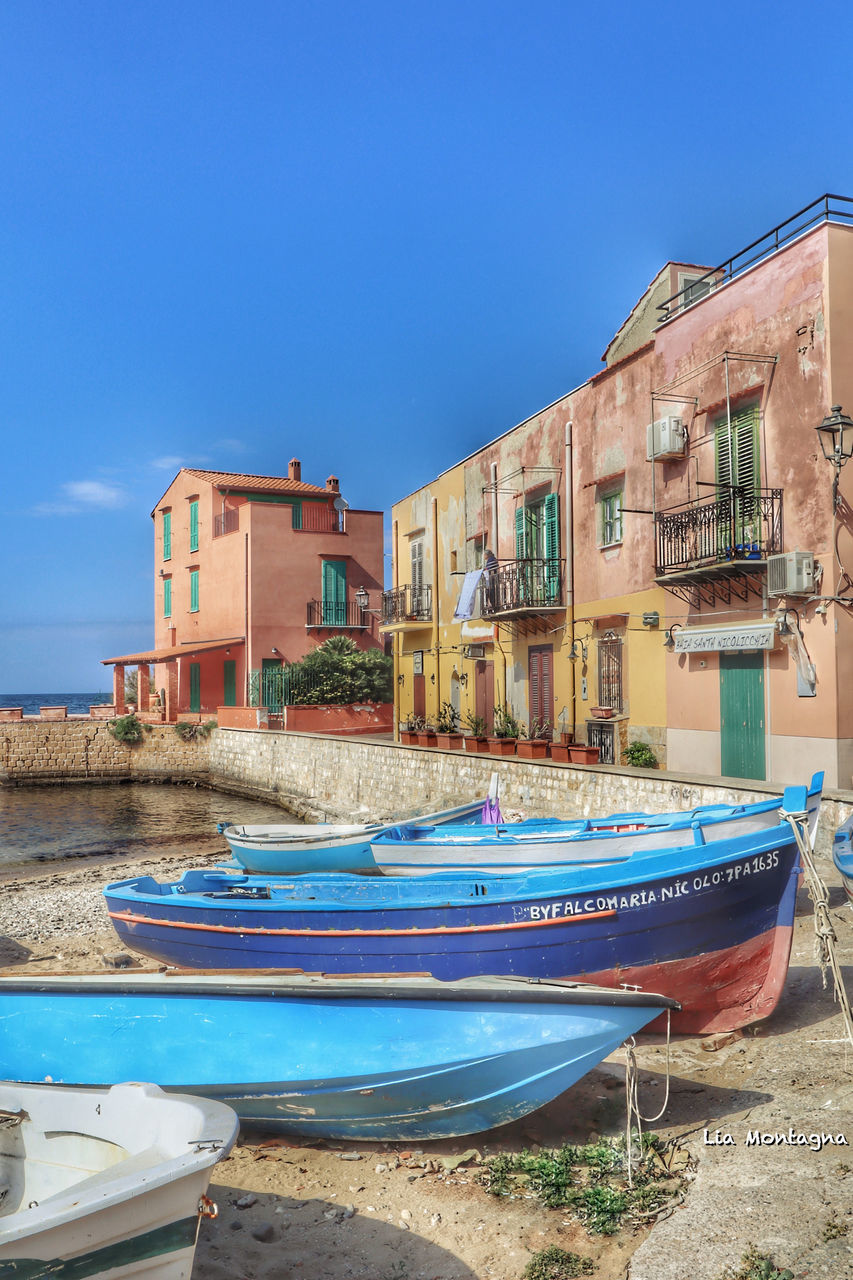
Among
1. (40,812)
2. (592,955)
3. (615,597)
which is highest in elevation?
(615,597)

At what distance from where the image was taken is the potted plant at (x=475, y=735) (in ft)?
64.2

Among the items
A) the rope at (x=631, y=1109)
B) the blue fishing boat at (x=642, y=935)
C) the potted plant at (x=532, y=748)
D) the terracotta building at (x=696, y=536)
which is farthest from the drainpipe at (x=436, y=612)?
the rope at (x=631, y=1109)

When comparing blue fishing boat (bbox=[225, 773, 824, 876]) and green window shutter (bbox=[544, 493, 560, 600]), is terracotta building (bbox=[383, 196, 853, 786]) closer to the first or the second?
green window shutter (bbox=[544, 493, 560, 600])

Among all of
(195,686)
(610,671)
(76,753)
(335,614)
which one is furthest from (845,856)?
(195,686)

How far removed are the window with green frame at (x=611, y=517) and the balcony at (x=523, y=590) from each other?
1506 millimetres

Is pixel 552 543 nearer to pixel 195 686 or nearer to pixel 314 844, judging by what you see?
pixel 314 844

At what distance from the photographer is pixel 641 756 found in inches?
639

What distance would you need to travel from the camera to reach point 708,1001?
6.78 metres

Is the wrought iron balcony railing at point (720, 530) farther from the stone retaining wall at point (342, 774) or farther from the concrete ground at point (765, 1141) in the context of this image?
the concrete ground at point (765, 1141)

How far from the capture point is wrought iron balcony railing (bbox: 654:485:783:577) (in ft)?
44.2

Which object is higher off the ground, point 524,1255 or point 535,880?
point 535,880

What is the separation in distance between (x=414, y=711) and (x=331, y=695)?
4.16 metres

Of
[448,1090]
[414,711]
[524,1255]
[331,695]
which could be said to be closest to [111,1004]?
[448,1090]

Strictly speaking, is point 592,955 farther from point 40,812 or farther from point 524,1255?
point 40,812
